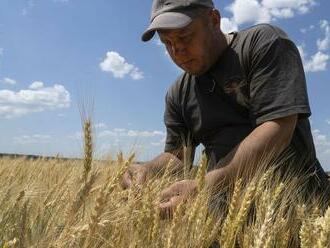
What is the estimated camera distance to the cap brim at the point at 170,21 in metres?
2.23

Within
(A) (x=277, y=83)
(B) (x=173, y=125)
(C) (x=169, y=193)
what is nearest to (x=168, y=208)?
(C) (x=169, y=193)

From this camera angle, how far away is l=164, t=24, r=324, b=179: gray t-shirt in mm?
2154

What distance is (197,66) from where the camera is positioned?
2.41 m

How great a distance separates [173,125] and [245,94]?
2.06ft

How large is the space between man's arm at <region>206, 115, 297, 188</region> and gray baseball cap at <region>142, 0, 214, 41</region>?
56 centimetres

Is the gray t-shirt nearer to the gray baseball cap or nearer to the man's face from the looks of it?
the man's face

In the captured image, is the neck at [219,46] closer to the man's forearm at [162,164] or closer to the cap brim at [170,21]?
the cap brim at [170,21]

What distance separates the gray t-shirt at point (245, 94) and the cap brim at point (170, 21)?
29 centimetres

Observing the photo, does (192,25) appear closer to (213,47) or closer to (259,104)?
(213,47)

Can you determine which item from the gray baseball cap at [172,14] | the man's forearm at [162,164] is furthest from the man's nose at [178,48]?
the man's forearm at [162,164]

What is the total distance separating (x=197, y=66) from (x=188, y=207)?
1.01m

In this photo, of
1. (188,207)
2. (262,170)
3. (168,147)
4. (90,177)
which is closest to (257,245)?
(90,177)

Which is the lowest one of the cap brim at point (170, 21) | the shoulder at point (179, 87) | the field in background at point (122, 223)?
the field in background at point (122, 223)

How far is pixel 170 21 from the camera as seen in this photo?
2238 mm
